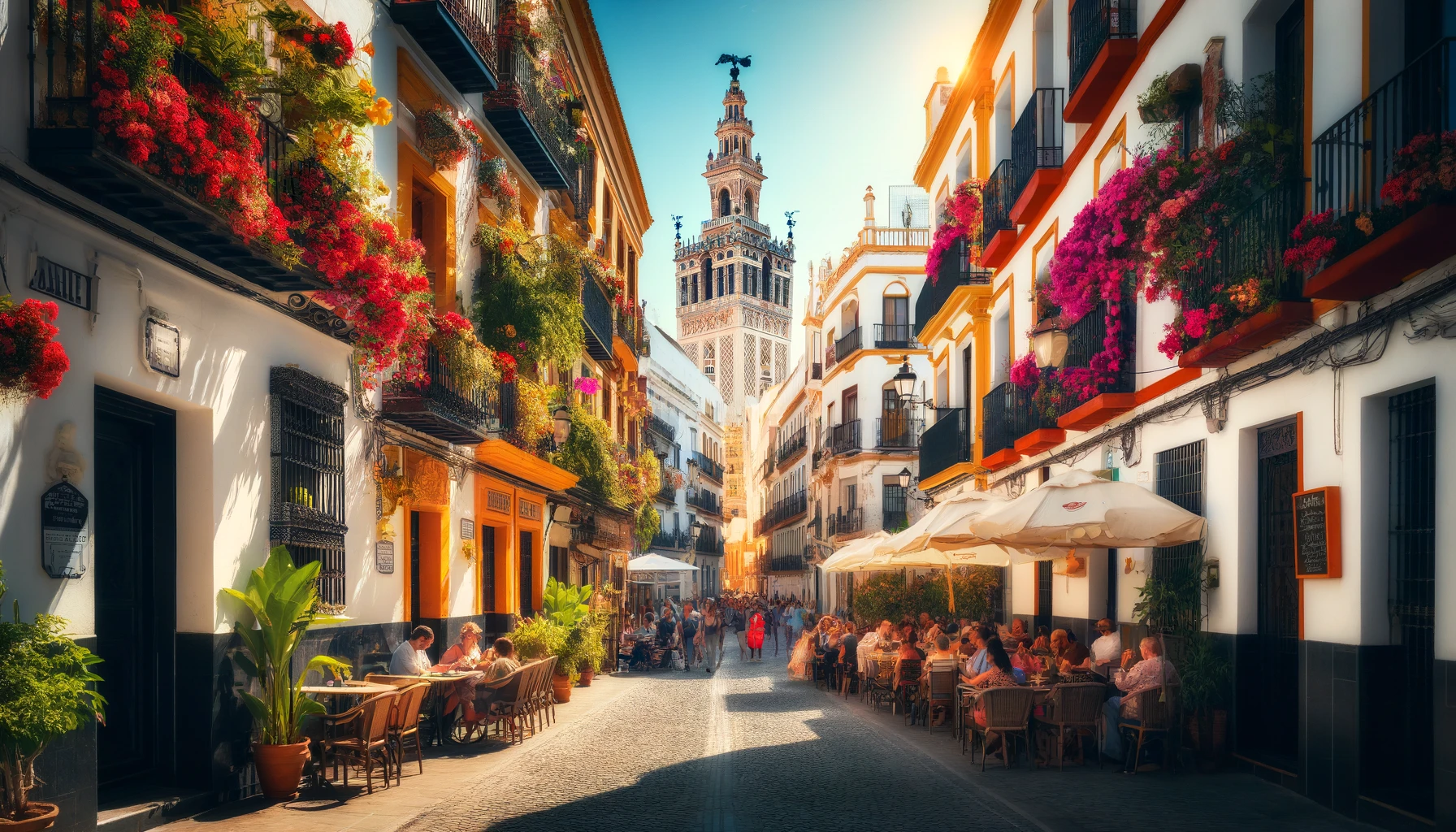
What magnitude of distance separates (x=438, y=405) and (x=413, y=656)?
2674 mm

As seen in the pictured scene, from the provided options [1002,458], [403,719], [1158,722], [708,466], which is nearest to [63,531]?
[403,719]

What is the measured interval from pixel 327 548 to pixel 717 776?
414 cm

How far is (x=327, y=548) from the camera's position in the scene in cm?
1145

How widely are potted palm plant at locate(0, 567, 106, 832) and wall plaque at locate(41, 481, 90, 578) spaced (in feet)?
1.99

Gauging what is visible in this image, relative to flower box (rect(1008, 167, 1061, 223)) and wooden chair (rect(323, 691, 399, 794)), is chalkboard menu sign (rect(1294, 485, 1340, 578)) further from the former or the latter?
flower box (rect(1008, 167, 1061, 223))

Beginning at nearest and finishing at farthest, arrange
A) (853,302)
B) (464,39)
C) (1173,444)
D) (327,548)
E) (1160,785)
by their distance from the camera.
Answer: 1. (1160,785)
2. (327,548)
3. (1173,444)
4. (464,39)
5. (853,302)

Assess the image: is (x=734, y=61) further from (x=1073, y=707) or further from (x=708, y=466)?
(x=1073, y=707)

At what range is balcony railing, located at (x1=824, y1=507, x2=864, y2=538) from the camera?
4331 centimetres

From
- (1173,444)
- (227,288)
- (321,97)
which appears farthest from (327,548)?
(1173,444)

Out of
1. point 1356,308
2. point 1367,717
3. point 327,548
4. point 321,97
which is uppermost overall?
point 321,97

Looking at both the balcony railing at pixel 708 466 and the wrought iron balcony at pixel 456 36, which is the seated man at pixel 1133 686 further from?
the balcony railing at pixel 708 466

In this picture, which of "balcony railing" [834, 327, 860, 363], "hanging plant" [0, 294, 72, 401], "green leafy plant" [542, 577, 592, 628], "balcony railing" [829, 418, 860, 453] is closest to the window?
"hanging plant" [0, 294, 72, 401]

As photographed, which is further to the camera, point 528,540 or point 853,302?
point 853,302

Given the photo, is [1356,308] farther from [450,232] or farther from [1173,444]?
[450,232]
